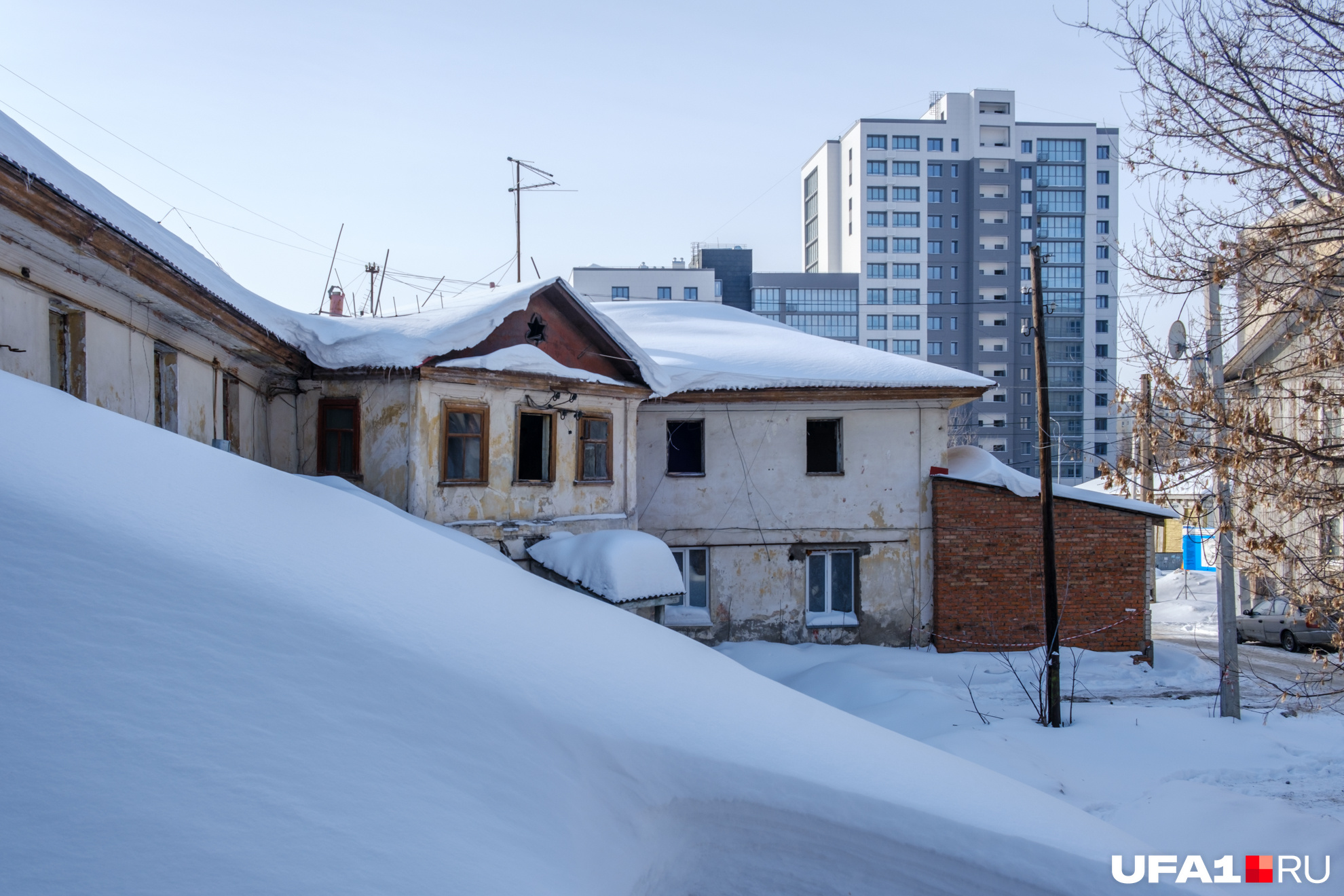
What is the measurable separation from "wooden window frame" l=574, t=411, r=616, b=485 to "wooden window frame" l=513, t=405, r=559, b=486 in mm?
468

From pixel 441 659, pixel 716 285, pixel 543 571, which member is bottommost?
pixel 543 571

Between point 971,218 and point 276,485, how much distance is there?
69743mm

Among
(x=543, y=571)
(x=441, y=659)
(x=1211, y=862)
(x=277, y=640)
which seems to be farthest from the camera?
(x=543, y=571)

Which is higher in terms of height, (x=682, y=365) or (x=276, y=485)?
(x=682, y=365)

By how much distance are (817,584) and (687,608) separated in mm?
2662

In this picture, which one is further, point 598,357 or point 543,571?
point 598,357

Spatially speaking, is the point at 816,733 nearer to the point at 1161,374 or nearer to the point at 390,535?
the point at 390,535

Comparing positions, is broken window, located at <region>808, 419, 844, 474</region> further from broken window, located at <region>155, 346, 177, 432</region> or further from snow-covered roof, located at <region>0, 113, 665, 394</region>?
broken window, located at <region>155, 346, 177, 432</region>

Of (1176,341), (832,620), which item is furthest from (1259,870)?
(832,620)

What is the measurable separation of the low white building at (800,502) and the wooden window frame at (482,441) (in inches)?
179

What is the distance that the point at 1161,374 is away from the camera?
6652 mm

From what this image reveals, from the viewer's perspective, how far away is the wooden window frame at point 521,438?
12812mm

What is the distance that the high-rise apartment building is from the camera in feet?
219

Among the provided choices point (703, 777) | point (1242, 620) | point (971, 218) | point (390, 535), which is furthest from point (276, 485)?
point (971, 218)
